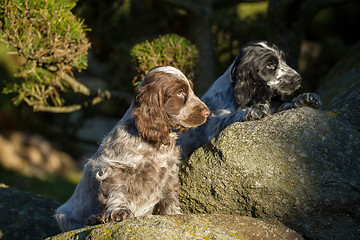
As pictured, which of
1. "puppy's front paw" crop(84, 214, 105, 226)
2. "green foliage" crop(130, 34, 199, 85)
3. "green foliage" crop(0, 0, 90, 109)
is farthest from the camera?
"green foliage" crop(130, 34, 199, 85)

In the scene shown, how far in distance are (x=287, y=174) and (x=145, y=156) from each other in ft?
4.04

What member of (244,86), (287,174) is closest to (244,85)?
(244,86)

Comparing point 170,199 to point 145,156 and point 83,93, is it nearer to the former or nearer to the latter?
point 145,156

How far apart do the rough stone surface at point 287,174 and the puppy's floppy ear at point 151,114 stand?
0.45 m

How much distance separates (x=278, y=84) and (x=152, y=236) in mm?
2351

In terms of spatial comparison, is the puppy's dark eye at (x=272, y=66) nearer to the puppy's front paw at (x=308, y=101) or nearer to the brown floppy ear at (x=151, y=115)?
the puppy's front paw at (x=308, y=101)

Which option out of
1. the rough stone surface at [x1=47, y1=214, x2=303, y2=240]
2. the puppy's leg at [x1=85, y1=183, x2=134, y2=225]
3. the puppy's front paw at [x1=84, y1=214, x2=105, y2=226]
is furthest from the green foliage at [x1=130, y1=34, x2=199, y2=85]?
the rough stone surface at [x1=47, y1=214, x2=303, y2=240]

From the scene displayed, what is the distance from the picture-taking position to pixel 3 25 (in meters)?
5.05

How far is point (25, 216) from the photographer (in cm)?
493

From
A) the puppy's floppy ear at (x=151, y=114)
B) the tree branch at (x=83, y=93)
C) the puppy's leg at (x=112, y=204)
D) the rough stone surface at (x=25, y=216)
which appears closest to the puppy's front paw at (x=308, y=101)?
the puppy's floppy ear at (x=151, y=114)

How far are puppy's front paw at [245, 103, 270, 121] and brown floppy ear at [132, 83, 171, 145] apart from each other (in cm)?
87

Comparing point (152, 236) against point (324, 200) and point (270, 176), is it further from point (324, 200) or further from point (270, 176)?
point (324, 200)

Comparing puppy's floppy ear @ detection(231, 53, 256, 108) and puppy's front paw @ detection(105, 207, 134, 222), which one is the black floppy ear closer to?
puppy's floppy ear @ detection(231, 53, 256, 108)

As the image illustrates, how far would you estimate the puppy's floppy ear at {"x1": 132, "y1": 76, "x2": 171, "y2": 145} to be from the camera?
3668 millimetres
